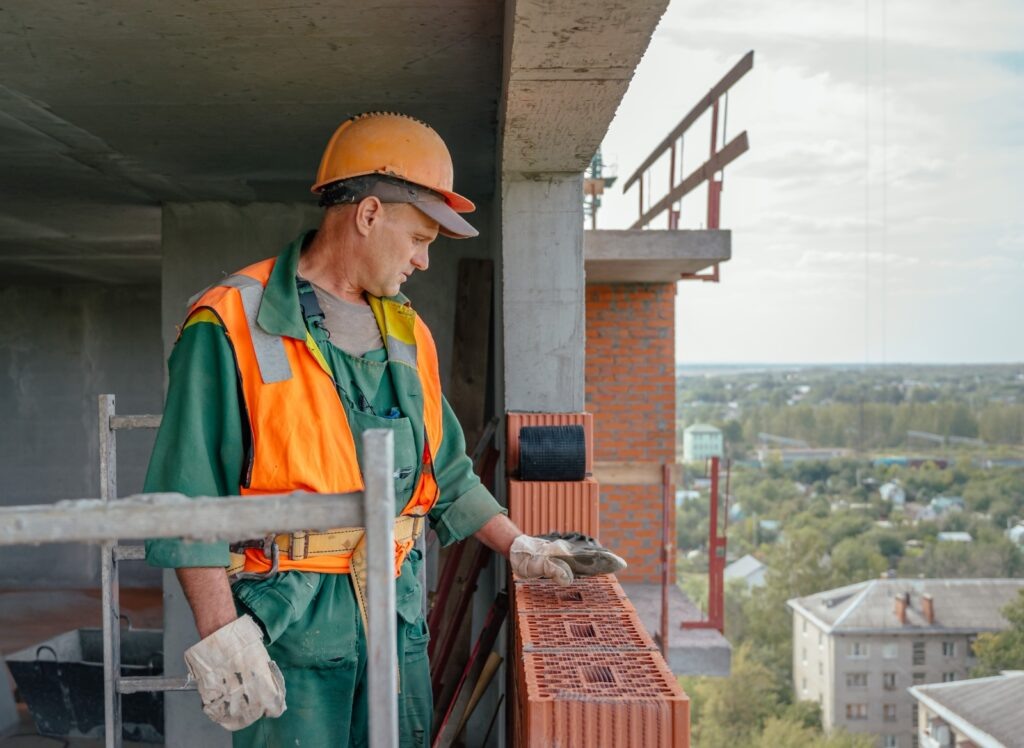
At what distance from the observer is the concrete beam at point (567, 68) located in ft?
8.05

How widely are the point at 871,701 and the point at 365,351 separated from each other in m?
34.4

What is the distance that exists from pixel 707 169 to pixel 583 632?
6.37 meters

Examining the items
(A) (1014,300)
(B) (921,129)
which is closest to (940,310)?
(A) (1014,300)

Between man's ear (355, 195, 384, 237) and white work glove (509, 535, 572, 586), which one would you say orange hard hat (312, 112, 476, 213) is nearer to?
man's ear (355, 195, 384, 237)

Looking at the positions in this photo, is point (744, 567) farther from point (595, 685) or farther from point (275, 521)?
point (275, 521)

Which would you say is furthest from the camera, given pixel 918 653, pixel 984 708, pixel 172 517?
pixel 918 653

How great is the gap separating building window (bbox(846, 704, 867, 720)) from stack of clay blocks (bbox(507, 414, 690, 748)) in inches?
1365

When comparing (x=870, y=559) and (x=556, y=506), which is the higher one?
(x=556, y=506)

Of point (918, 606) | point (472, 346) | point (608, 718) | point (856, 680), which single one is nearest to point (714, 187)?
point (472, 346)

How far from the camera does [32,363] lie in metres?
13.3

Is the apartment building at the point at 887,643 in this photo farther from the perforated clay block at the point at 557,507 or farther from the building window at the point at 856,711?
the perforated clay block at the point at 557,507

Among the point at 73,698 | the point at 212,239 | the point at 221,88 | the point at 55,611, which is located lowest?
the point at 55,611

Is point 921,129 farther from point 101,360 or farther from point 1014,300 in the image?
point 101,360

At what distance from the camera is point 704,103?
823 centimetres
